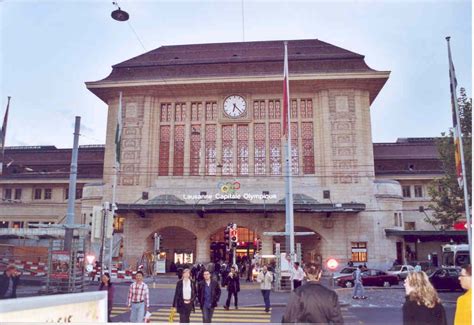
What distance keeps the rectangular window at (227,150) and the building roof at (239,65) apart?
5161 mm

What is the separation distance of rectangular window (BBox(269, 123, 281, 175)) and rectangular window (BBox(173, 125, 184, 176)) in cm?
866

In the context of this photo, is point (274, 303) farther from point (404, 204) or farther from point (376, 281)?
point (404, 204)

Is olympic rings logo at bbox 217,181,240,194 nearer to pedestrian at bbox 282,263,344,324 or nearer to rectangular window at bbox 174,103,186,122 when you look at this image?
rectangular window at bbox 174,103,186,122

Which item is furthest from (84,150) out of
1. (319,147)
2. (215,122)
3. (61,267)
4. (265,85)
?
(61,267)

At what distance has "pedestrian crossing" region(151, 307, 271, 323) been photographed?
14.2 m

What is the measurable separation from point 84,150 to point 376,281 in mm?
36798

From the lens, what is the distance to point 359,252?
38812 mm

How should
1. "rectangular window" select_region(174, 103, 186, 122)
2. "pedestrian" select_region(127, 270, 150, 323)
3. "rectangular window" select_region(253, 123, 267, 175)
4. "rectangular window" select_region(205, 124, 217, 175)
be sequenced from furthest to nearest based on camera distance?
"rectangular window" select_region(174, 103, 186, 122), "rectangular window" select_region(205, 124, 217, 175), "rectangular window" select_region(253, 123, 267, 175), "pedestrian" select_region(127, 270, 150, 323)

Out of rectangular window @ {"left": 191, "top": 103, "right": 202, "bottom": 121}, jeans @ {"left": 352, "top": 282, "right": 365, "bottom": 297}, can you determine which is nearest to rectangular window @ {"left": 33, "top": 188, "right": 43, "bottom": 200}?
rectangular window @ {"left": 191, "top": 103, "right": 202, "bottom": 121}

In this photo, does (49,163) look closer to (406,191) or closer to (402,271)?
(402,271)

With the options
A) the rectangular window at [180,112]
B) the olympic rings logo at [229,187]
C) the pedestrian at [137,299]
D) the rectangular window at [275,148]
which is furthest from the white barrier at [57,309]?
the rectangular window at [180,112]

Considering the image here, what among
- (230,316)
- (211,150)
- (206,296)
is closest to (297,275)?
(230,316)

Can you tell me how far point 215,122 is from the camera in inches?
1697

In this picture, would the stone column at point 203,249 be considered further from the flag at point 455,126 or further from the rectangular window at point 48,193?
the flag at point 455,126
